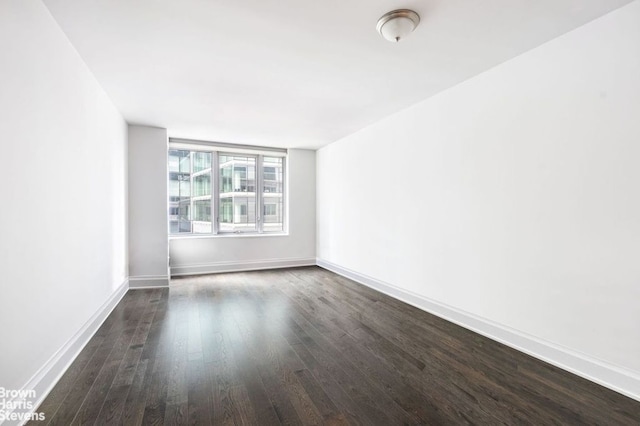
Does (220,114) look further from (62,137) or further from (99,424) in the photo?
(99,424)

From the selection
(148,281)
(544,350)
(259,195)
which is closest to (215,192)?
(259,195)

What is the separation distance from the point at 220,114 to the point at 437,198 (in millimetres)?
3115

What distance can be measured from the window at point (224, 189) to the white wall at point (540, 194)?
10.6 ft

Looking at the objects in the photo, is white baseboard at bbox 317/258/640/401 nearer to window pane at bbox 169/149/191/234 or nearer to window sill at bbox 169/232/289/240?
window sill at bbox 169/232/289/240

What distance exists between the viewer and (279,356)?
8.02ft

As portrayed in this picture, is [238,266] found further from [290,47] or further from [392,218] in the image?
[290,47]

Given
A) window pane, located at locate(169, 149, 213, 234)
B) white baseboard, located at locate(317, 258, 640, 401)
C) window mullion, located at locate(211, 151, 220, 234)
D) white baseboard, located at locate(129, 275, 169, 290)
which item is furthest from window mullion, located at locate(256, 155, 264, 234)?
white baseboard, located at locate(317, 258, 640, 401)

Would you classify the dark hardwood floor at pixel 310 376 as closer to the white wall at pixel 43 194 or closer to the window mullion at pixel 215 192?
the white wall at pixel 43 194

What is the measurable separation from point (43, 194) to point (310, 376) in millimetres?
2252

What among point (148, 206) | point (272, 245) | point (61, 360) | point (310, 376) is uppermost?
point (148, 206)

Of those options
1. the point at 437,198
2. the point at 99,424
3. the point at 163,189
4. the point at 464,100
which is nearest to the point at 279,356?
the point at 99,424

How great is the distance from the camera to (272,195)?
21.2 feet

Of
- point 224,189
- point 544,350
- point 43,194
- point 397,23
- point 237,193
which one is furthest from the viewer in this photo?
point 237,193

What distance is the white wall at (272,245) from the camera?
5480 millimetres
